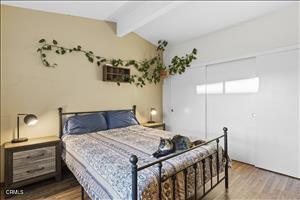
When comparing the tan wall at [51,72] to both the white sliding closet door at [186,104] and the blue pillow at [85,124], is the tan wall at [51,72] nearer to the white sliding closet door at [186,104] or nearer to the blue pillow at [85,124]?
the blue pillow at [85,124]

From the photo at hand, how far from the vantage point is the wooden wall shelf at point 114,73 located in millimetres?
3636

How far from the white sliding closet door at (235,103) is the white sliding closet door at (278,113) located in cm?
15

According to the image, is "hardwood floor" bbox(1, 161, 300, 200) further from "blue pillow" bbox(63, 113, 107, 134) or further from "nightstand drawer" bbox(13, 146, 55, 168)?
"blue pillow" bbox(63, 113, 107, 134)

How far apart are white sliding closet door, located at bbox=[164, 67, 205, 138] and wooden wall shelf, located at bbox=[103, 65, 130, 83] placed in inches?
50.8

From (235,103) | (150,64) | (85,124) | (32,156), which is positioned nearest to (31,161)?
(32,156)

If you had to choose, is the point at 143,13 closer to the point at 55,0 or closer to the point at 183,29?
the point at 183,29

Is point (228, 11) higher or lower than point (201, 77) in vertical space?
higher

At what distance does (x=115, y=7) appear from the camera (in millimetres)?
3160

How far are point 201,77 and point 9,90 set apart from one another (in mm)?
3490

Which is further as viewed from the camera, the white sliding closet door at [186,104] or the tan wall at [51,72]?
the white sliding closet door at [186,104]

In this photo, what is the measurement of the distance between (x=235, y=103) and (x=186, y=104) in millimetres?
1144

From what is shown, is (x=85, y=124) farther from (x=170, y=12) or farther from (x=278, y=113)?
(x=278, y=113)

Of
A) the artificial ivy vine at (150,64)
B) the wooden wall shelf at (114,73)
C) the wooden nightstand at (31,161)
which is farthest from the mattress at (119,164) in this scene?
the artificial ivy vine at (150,64)

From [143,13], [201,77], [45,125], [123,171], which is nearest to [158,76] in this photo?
[201,77]
